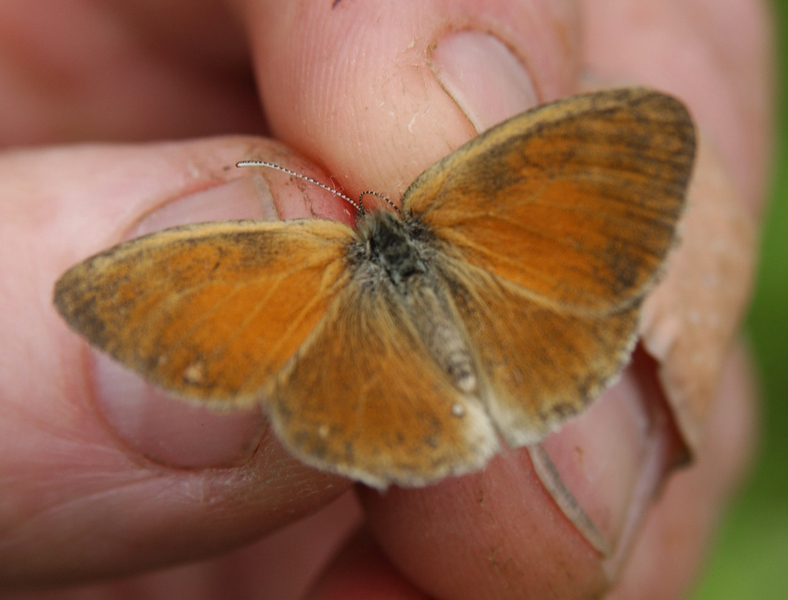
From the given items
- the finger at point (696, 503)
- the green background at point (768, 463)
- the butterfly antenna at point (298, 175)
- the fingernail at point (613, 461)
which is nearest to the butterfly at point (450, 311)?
the butterfly antenna at point (298, 175)

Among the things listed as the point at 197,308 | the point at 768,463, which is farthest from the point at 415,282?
the point at 768,463

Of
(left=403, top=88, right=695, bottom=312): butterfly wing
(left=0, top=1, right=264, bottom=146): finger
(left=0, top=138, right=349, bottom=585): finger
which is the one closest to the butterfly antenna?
(left=0, top=138, right=349, bottom=585): finger

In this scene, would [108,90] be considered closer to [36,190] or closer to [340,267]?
[36,190]

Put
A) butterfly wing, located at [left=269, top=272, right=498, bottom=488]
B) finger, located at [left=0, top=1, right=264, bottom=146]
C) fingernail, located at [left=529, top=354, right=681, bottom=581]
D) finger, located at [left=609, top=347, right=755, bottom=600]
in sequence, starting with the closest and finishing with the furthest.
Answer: butterfly wing, located at [left=269, top=272, right=498, bottom=488], fingernail, located at [left=529, top=354, right=681, bottom=581], finger, located at [left=0, top=1, right=264, bottom=146], finger, located at [left=609, top=347, right=755, bottom=600]

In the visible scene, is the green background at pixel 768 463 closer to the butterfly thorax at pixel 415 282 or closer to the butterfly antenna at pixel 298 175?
the butterfly thorax at pixel 415 282

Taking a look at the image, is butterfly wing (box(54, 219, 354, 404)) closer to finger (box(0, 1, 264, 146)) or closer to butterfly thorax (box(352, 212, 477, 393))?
butterfly thorax (box(352, 212, 477, 393))

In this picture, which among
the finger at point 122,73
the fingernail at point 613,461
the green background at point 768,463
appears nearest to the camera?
the fingernail at point 613,461
